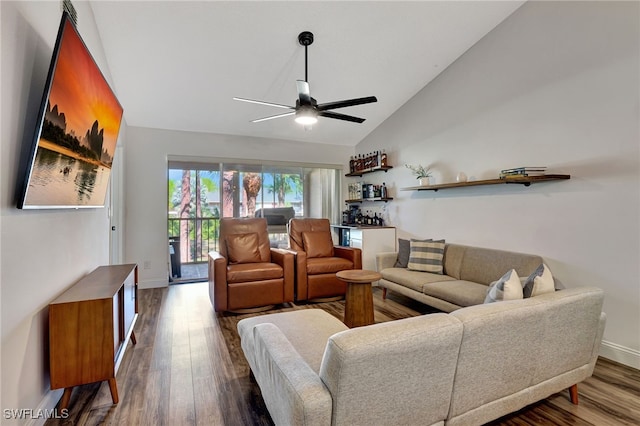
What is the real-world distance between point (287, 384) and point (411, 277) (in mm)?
2565

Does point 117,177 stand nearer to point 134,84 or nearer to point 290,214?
point 134,84

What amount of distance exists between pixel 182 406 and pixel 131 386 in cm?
48

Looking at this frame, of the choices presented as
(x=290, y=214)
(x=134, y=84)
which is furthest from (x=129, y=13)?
(x=290, y=214)

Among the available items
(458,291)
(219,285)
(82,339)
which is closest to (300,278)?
(219,285)

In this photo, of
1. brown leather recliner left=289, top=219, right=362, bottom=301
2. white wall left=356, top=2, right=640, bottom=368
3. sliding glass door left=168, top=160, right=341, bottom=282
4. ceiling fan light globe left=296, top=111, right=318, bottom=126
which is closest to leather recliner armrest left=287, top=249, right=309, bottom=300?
brown leather recliner left=289, top=219, right=362, bottom=301

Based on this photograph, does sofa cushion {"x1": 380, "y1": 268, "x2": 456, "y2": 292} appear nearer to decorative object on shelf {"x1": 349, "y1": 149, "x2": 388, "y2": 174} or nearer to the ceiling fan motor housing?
decorative object on shelf {"x1": 349, "y1": 149, "x2": 388, "y2": 174}

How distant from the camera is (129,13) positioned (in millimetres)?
2596

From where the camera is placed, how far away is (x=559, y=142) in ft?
8.92

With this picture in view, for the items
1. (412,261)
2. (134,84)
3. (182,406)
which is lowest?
(182,406)

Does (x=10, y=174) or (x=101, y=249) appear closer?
(x=10, y=174)

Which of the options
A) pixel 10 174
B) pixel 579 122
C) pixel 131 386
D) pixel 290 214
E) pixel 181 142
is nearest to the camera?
pixel 10 174

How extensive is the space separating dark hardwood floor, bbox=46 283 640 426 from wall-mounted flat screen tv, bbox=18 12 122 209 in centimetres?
124

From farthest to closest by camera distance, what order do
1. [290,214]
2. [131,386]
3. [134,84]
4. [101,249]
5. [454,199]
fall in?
1. [290,214]
2. [454,199]
3. [134,84]
4. [101,249]
5. [131,386]

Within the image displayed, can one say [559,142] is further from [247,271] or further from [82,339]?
[82,339]
